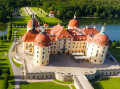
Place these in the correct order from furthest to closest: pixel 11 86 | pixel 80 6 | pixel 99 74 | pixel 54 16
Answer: pixel 80 6
pixel 54 16
pixel 99 74
pixel 11 86

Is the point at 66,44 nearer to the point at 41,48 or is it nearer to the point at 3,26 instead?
the point at 41,48

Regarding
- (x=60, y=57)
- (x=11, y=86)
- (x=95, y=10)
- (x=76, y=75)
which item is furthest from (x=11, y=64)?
(x=95, y=10)

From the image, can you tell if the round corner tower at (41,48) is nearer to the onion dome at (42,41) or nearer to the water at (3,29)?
the onion dome at (42,41)

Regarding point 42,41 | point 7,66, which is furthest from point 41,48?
point 7,66

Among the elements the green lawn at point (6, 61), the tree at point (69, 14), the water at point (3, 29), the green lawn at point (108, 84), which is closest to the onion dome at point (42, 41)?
the green lawn at point (6, 61)

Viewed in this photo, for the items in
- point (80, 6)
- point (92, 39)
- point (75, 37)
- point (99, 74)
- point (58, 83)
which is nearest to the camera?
point (58, 83)

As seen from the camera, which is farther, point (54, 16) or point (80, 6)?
point (80, 6)

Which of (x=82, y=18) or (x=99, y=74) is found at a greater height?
(x=82, y=18)

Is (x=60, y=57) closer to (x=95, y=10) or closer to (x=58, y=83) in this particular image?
(x=58, y=83)
